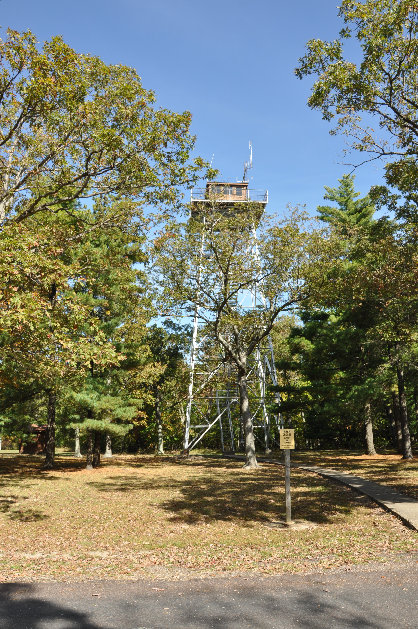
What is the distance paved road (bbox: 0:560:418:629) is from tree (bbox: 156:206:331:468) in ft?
46.6

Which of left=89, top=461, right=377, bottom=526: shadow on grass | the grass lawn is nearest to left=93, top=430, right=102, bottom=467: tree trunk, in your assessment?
left=89, top=461, right=377, bottom=526: shadow on grass

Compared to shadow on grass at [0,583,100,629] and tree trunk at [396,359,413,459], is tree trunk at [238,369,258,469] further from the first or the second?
shadow on grass at [0,583,100,629]

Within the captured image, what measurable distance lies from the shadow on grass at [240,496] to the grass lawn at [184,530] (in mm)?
29

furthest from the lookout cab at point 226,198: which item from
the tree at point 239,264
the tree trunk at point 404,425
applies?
the tree trunk at point 404,425

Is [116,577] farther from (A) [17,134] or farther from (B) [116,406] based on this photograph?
(B) [116,406]

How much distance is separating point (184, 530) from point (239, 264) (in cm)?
1303

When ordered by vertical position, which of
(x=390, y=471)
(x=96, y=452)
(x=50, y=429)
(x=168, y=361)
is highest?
(x=168, y=361)

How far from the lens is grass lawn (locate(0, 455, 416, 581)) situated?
6.91 metres

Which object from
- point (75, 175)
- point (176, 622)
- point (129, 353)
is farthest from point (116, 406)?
point (176, 622)

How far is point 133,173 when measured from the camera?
12.5m

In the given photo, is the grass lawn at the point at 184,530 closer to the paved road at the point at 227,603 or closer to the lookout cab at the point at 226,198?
the paved road at the point at 227,603

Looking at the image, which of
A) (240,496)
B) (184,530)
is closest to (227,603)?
(184,530)

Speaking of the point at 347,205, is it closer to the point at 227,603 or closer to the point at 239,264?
the point at 239,264

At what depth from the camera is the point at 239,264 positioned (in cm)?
2022
